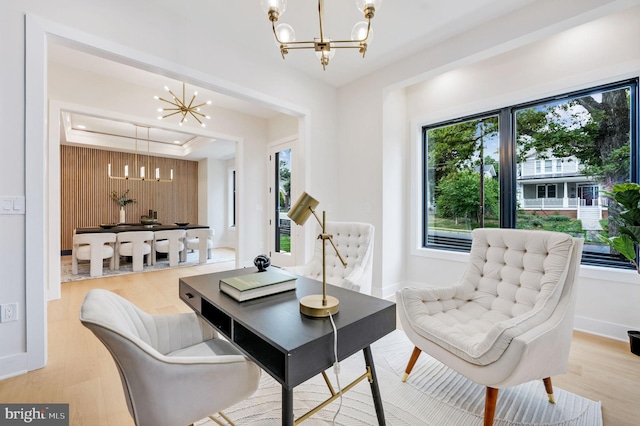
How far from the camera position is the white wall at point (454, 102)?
2.46 m

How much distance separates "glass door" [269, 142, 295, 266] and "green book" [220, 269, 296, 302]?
3.43 metres

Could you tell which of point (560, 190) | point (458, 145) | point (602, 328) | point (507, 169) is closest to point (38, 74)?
Result: point (458, 145)

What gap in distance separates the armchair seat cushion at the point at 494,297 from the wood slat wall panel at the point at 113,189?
26.9 ft

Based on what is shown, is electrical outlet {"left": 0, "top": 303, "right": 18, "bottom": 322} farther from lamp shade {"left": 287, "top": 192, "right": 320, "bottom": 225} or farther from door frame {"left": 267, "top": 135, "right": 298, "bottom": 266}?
door frame {"left": 267, "top": 135, "right": 298, "bottom": 266}

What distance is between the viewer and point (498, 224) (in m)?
3.24

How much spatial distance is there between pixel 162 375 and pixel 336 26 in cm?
304

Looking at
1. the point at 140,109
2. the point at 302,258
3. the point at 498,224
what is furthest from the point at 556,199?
the point at 140,109

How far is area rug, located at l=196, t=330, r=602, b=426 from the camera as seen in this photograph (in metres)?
1.51

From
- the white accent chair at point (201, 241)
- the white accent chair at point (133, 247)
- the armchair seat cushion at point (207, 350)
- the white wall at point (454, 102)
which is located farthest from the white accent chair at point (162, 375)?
the white accent chair at point (201, 241)

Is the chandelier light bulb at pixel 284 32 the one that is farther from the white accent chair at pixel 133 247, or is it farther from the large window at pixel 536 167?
the white accent chair at pixel 133 247

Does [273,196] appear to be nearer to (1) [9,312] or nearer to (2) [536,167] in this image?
(1) [9,312]

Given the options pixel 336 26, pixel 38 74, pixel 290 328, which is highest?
pixel 336 26

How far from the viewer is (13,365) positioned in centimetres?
189

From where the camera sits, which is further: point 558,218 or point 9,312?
point 558,218
